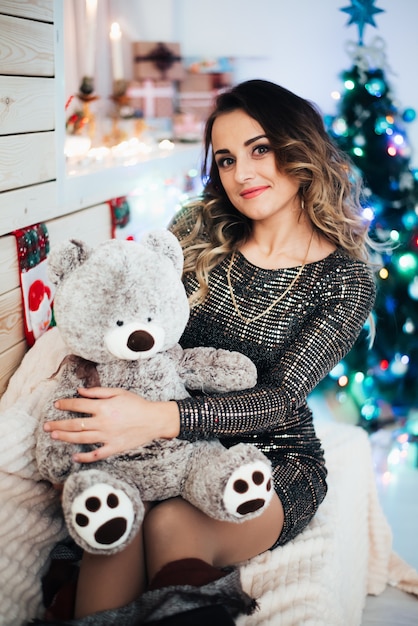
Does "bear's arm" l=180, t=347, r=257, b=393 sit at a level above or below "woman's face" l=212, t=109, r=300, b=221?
below

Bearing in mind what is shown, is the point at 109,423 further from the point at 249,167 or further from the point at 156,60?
the point at 156,60

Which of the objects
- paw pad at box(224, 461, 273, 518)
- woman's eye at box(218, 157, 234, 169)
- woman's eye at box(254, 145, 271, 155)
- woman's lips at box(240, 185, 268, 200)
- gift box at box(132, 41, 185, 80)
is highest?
gift box at box(132, 41, 185, 80)

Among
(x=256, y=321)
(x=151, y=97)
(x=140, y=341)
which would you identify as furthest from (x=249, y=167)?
(x=151, y=97)

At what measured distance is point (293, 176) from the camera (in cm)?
157

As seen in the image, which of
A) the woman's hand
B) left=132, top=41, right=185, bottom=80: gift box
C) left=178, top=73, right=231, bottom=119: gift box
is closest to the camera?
the woman's hand

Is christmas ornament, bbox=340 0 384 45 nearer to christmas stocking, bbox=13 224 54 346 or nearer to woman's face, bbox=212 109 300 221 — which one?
woman's face, bbox=212 109 300 221

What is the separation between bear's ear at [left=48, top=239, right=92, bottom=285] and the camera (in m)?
1.11

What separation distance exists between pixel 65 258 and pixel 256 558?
74cm

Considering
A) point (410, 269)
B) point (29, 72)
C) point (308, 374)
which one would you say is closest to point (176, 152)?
point (410, 269)

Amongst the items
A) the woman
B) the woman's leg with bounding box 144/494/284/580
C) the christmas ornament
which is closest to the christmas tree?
the christmas ornament

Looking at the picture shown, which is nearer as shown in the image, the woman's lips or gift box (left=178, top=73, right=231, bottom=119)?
the woman's lips

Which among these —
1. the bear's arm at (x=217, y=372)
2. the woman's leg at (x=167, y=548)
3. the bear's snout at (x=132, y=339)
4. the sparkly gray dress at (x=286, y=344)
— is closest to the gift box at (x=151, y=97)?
the sparkly gray dress at (x=286, y=344)

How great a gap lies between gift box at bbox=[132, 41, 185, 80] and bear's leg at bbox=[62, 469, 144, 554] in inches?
113

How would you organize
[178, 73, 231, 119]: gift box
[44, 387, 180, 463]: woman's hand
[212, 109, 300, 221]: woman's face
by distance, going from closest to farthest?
[44, 387, 180, 463]: woman's hand < [212, 109, 300, 221]: woman's face < [178, 73, 231, 119]: gift box
